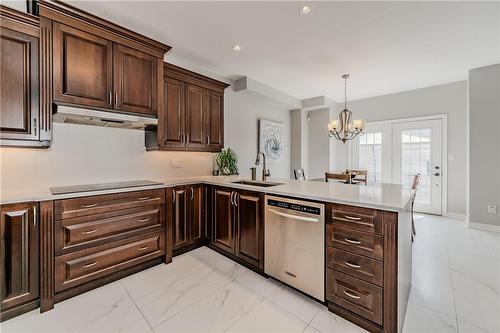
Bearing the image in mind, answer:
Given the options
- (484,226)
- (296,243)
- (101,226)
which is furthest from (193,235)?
(484,226)

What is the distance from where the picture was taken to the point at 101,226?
201 centimetres

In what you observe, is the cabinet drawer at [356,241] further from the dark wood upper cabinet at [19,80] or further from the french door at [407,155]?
the french door at [407,155]

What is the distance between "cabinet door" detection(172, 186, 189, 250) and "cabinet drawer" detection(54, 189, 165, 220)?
220mm

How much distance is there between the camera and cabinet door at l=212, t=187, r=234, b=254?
8.31ft

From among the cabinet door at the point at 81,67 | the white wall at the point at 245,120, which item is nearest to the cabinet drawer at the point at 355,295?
the white wall at the point at 245,120

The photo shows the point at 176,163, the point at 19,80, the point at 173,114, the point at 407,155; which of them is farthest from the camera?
the point at 407,155

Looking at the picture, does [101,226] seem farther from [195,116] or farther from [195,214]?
[195,116]

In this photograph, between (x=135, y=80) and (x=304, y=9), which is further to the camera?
(x=135, y=80)

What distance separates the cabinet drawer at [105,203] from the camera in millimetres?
1817

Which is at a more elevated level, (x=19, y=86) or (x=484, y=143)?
(x=19, y=86)

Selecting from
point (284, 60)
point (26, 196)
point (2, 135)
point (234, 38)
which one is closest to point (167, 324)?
point (26, 196)

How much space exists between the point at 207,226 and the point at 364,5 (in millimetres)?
2990

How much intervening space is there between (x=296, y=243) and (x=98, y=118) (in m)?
2.27

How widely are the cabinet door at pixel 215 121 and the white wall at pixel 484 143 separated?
4292mm
